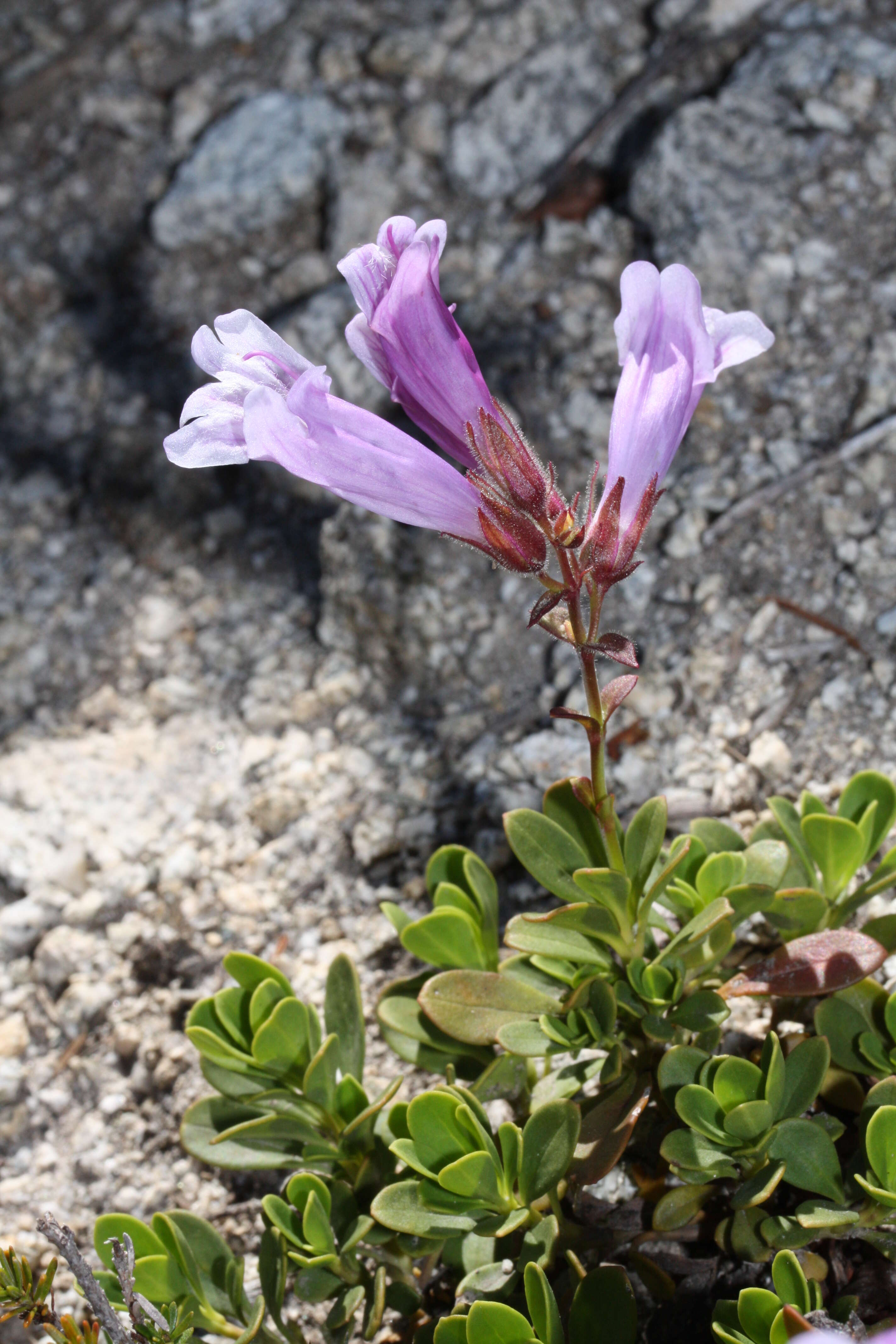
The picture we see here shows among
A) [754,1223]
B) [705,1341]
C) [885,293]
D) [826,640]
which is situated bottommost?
[705,1341]

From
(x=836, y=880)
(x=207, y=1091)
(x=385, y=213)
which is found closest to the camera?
(x=836, y=880)

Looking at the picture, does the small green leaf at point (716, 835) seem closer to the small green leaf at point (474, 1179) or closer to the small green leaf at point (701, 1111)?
the small green leaf at point (701, 1111)

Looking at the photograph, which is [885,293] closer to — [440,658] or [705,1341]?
[440,658]

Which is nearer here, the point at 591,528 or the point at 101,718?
the point at 591,528

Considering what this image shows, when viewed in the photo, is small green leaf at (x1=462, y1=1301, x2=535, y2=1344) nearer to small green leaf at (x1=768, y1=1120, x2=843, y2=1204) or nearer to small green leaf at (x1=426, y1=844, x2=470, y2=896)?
small green leaf at (x1=768, y1=1120, x2=843, y2=1204)

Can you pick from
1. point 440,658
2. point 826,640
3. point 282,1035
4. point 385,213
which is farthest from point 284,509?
point 282,1035

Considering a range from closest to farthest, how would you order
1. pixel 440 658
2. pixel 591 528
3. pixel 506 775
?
pixel 591 528
pixel 506 775
pixel 440 658
